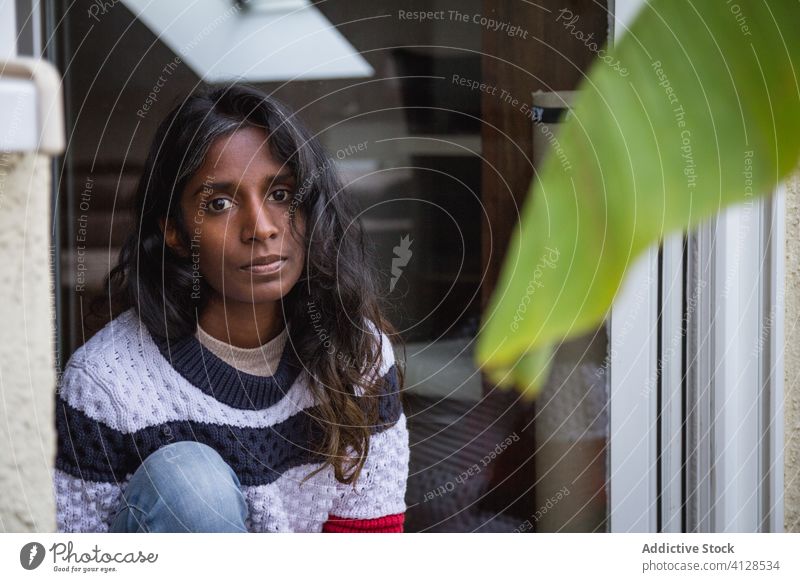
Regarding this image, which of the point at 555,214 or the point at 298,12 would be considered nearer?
the point at 555,214

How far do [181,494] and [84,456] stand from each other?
0.30ft

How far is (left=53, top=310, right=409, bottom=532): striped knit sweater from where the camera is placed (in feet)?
2.28

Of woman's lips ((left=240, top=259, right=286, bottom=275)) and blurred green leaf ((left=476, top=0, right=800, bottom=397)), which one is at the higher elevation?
blurred green leaf ((left=476, top=0, right=800, bottom=397))

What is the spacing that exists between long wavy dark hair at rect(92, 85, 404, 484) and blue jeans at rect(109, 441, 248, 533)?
3.8 inches

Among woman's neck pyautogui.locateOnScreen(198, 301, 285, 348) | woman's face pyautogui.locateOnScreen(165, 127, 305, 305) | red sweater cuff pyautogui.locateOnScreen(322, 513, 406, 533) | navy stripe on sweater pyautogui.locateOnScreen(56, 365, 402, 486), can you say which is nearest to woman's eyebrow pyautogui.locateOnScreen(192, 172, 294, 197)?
woman's face pyautogui.locateOnScreen(165, 127, 305, 305)

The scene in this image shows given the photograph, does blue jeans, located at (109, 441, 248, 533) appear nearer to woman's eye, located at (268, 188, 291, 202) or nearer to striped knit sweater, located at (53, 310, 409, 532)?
striped knit sweater, located at (53, 310, 409, 532)

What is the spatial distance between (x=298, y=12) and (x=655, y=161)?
497 millimetres

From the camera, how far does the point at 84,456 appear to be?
690mm

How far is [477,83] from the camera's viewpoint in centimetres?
73

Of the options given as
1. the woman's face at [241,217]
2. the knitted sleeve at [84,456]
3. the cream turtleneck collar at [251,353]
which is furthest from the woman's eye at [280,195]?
the knitted sleeve at [84,456]

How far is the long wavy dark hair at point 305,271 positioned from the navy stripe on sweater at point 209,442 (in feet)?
0.04
